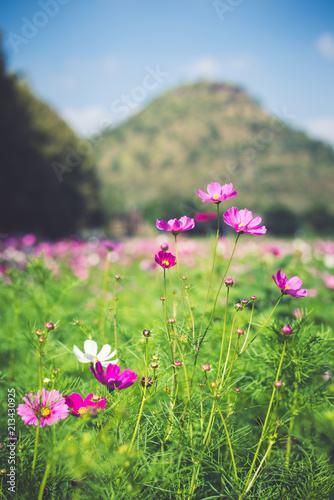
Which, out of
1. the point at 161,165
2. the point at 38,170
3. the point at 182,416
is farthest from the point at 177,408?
the point at 161,165

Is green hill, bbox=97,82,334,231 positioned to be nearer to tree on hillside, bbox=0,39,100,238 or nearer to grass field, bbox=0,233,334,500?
tree on hillside, bbox=0,39,100,238

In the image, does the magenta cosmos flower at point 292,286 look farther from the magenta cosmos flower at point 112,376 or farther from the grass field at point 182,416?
the magenta cosmos flower at point 112,376

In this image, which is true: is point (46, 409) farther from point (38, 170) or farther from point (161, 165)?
point (161, 165)

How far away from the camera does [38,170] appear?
415 inches

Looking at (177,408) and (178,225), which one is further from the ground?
(178,225)

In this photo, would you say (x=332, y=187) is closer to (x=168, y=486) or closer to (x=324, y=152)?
(x=324, y=152)

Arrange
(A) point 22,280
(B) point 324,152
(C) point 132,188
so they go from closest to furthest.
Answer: (A) point 22,280 → (B) point 324,152 → (C) point 132,188

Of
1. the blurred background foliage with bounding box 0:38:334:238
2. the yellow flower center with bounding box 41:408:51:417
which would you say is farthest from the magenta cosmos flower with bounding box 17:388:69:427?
the blurred background foliage with bounding box 0:38:334:238

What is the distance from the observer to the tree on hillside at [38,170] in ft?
30.6

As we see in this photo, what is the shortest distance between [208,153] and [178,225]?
6025 cm

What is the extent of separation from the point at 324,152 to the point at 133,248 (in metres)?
55.2

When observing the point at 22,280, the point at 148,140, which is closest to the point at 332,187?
the point at 148,140

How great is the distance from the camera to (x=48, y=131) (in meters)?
12.0

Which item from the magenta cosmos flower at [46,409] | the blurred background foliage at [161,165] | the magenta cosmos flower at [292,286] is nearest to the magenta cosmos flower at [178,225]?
the magenta cosmos flower at [292,286]
